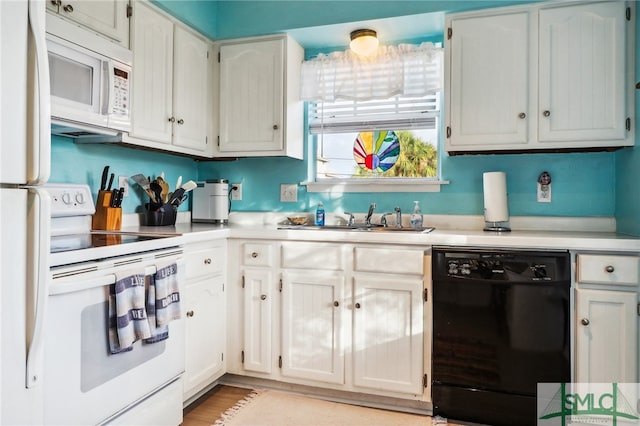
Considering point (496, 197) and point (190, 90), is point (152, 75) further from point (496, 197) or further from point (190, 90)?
point (496, 197)

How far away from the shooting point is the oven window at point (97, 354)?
1492mm

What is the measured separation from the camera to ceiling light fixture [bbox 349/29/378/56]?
2707mm

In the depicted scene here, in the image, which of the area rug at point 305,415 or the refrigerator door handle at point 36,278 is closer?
the refrigerator door handle at point 36,278

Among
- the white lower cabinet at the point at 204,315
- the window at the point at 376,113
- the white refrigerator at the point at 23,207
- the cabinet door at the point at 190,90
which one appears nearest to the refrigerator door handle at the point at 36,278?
the white refrigerator at the point at 23,207

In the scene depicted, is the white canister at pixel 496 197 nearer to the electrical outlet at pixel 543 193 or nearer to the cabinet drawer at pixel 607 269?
the electrical outlet at pixel 543 193

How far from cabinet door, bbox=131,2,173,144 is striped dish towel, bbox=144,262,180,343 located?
87cm

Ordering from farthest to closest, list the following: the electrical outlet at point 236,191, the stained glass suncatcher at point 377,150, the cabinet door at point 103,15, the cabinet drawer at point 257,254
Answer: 1. the electrical outlet at point 236,191
2. the stained glass suncatcher at point 377,150
3. the cabinet drawer at point 257,254
4. the cabinet door at point 103,15

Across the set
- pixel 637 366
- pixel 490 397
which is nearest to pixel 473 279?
pixel 490 397

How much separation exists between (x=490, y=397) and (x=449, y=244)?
0.75 meters

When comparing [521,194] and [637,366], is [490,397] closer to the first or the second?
[637,366]

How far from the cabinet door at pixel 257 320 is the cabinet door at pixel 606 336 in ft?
5.03

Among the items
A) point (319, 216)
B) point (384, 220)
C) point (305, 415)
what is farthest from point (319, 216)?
point (305, 415)

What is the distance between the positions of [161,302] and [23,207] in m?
0.74

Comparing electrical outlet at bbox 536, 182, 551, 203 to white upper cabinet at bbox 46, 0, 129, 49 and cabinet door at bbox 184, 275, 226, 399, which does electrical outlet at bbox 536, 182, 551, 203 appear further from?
white upper cabinet at bbox 46, 0, 129, 49
